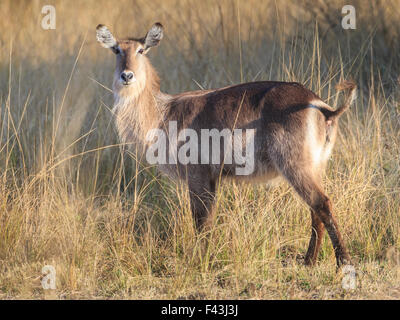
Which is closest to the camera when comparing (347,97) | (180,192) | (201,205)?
(347,97)

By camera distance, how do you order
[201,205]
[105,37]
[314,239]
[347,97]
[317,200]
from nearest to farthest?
[317,200] → [347,97] → [314,239] → [201,205] → [105,37]

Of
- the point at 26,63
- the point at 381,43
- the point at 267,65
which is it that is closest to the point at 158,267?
the point at 267,65

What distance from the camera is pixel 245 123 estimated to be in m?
5.23

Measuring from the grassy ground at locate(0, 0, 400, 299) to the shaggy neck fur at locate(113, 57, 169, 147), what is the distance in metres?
0.31

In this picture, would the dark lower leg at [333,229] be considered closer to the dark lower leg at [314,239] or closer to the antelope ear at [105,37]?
the dark lower leg at [314,239]

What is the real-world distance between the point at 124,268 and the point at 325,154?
1890mm

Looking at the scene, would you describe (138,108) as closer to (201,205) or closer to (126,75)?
(126,75)

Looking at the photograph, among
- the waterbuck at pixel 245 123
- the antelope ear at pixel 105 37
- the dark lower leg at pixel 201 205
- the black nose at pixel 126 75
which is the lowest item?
the dark lower leg at pixel 201 205

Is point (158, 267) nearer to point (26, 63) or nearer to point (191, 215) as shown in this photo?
point (191, 215)

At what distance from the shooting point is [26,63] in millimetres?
8539

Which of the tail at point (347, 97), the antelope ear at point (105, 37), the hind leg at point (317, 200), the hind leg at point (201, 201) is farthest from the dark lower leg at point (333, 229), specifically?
the antelope ear at point (105, 37)

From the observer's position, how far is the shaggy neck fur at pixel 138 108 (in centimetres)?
564

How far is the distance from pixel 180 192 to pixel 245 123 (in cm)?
110

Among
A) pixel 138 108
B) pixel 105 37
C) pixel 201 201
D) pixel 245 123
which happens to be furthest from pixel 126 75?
pixel 201 201
